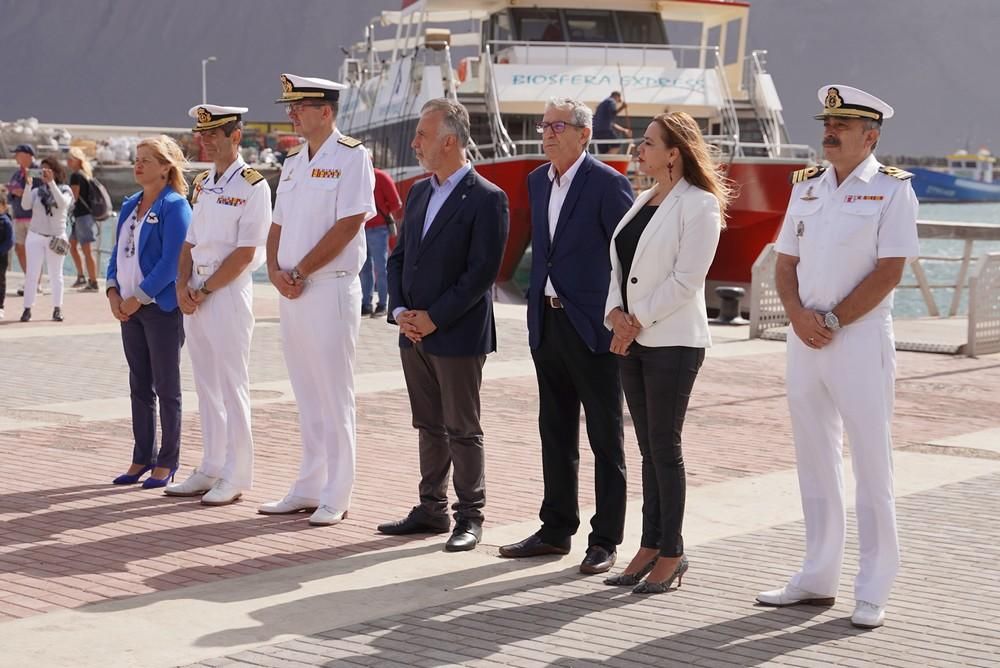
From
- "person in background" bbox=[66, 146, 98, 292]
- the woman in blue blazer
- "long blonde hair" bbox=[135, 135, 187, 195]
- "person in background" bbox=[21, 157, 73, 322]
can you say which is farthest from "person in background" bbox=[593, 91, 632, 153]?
the woman in blue blazer

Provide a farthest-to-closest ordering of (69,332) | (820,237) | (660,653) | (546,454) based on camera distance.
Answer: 1. (69,332)
2. (546,454)
3. (820,237)
4. (660,653)

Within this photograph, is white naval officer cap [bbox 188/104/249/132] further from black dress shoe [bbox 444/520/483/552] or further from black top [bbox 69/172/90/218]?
black top [bbox 69/172/90/218]

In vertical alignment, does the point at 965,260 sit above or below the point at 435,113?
below

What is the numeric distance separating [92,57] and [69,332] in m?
164

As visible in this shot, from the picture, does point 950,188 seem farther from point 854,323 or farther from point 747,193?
point 854,323

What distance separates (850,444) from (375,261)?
11930 mm

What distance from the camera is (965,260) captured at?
65.9 ft

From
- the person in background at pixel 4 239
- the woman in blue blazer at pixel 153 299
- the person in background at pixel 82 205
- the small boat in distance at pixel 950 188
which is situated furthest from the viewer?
the small boat in distance at pixel 950 188

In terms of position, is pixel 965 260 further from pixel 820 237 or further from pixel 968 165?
pixel 968 165

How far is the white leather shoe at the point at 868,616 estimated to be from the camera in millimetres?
5496

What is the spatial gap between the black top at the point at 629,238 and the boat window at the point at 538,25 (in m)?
22.9

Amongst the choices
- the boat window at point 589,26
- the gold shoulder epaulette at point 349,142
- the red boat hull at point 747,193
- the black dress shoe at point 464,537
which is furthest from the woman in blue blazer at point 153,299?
the boat window at point 589,26

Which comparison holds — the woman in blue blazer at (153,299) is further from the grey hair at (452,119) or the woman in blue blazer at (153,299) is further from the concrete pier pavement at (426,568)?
the grey hair at (452,119)

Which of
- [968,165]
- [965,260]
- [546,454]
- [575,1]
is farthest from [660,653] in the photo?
[968,165]
